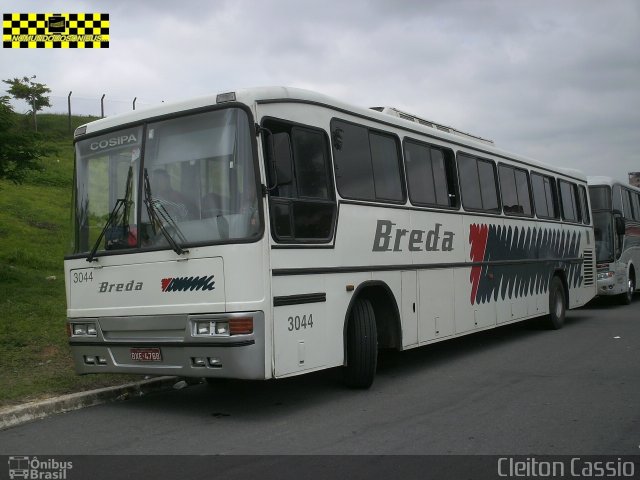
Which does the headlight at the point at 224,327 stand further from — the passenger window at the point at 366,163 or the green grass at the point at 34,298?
the green grass at the point at 34,298

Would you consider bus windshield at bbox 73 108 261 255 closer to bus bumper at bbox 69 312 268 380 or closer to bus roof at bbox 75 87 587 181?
bus roof at bbox 75 87 587 181

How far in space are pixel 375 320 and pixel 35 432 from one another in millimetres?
3856

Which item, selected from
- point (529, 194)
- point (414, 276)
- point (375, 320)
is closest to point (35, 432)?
point (375, 320)

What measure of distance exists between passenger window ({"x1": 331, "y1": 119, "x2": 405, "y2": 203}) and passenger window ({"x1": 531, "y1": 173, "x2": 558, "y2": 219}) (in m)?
5.54

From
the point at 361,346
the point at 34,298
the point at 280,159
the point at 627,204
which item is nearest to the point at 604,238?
the point at 627,204

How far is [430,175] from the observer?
33.0 feet

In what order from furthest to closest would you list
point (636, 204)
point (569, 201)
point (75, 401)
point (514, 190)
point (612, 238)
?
point (636, 204)
point (612, 238)
point (569, 201)
point (514, 190)
point (75, 401)

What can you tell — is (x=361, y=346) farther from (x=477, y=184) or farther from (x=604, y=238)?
(x=604, y=238)

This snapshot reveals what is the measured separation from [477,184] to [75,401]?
675 cm

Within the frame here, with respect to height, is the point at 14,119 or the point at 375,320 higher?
the point at 14,119

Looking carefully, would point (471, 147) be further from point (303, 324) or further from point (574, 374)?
point (303, 324)

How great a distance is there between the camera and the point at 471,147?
11.5 m

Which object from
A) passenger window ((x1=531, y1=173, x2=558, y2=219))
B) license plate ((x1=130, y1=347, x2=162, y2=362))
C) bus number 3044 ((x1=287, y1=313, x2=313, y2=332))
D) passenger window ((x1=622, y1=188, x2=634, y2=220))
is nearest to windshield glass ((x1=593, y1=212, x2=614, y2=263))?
passenger window ((x1=622, y1=188, x2=634, y2=220))

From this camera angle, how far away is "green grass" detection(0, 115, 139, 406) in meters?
8.40
